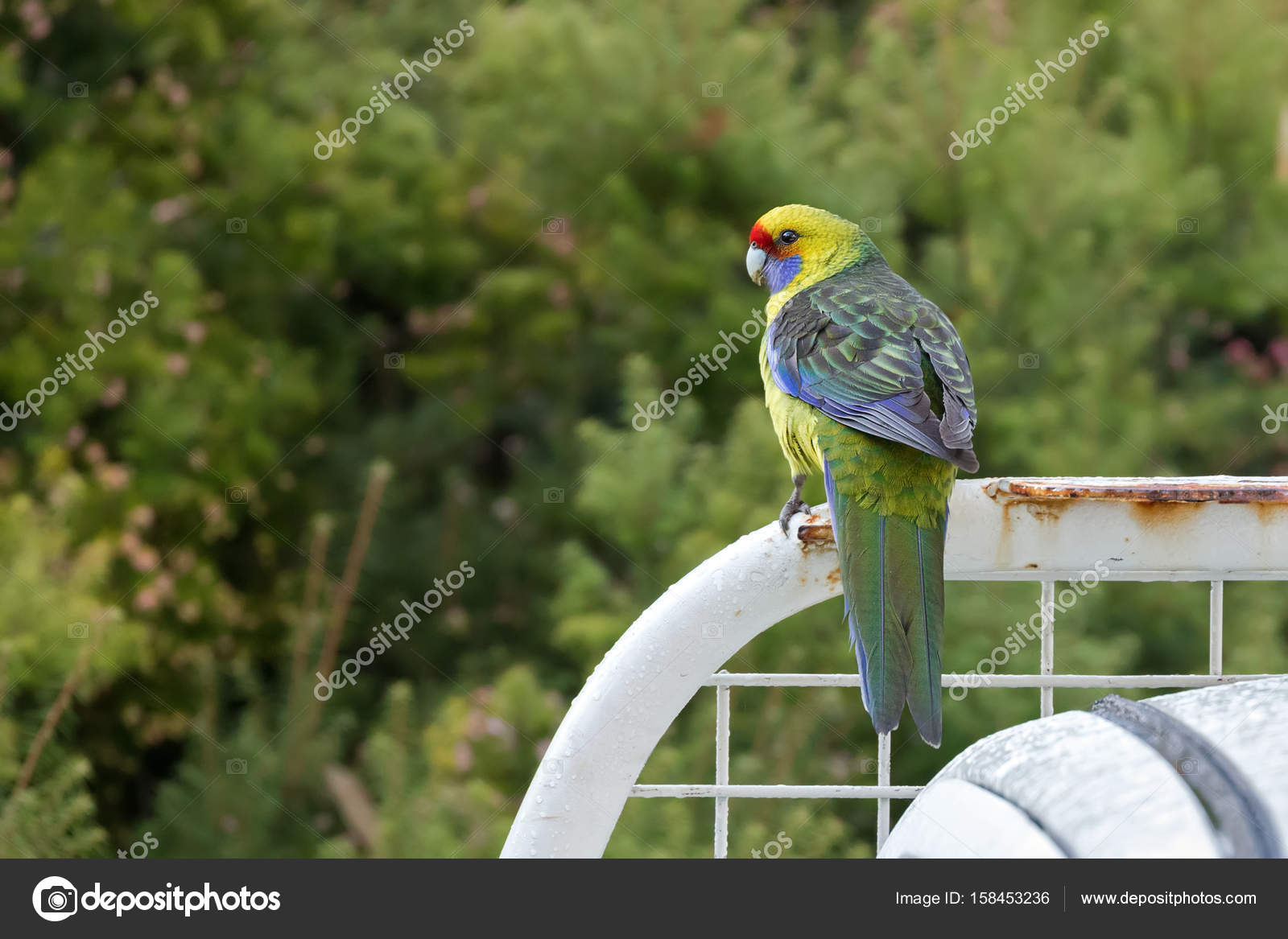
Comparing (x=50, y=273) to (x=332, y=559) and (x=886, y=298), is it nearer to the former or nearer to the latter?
(x=332, y=559)

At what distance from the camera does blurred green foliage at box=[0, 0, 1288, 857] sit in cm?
315

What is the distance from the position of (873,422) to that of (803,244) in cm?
81

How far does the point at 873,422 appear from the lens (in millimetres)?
1539

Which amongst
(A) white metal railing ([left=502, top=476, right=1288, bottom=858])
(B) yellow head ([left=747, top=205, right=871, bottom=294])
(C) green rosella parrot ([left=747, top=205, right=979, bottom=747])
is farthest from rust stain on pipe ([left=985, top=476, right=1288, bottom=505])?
(B) yellow head ([left=747, top=205, right=871, bottom=294])

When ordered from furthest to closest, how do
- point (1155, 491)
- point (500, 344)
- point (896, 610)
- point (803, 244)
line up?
point (500, 344), point (803, 244), point (896, 610), point (1155, 491)

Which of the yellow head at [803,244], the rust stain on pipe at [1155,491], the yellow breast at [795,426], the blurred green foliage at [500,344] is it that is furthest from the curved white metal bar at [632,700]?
the blurred green foliage at [500,344]

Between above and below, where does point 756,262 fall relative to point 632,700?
above

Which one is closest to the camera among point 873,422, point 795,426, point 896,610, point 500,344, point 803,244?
point 896,610

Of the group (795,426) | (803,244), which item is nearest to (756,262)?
(803,244)

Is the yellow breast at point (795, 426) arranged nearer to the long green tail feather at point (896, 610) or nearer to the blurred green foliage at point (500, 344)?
the long green tail feather at point (896, 610)

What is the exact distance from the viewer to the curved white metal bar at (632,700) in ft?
3.29

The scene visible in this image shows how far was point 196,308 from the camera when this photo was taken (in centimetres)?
375
